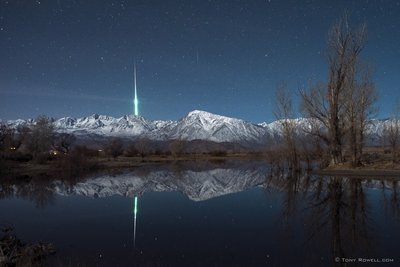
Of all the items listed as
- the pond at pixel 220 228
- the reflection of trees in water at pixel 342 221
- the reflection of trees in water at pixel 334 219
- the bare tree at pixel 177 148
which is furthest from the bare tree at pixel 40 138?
the reflection of trees in water at pixel 342 221

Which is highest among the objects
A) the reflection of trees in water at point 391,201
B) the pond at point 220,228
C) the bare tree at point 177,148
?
the bare tree at point 177,148

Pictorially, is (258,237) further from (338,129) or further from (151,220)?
(338,129)

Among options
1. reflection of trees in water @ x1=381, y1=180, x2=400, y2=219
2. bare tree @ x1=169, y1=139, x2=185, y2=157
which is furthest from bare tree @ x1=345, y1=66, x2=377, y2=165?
bare tree @ x1=169, y1=139, x2=185, y2=157

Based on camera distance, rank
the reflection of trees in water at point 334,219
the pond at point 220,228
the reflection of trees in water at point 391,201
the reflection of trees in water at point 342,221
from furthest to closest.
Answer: the reflection of trees in water at point 391,201, the reflection of trees in water at point 334,219, the reflection of trees in water at point 342,221, the pond at point 220,228

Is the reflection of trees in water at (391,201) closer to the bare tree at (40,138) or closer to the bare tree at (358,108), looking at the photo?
the bare tree at (358,108)

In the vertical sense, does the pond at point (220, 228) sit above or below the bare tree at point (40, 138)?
below

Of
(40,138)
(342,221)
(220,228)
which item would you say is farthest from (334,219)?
(40,138)

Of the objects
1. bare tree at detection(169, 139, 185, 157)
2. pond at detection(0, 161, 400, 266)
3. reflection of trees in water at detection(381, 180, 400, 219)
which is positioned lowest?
pond at detection(0, 161, 400, 266)

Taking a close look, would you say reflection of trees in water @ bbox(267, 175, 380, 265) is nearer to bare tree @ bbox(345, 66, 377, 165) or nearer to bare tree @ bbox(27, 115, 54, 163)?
bare tree @ bbox(345, 66, 377, 165)
